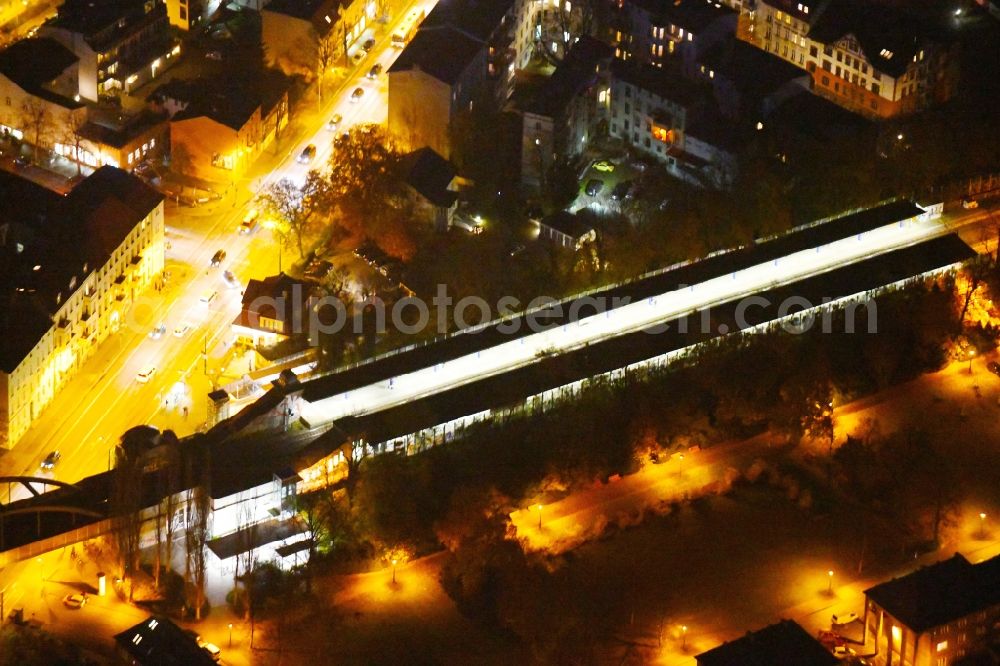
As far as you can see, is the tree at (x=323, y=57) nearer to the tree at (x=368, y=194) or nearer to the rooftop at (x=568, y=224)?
the tree at (x=368, y=194)

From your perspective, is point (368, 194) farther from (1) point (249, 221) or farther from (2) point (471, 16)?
(2) point (471, 16)

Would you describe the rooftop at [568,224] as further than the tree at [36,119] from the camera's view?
No

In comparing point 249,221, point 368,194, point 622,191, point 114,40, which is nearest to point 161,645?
point 368,194

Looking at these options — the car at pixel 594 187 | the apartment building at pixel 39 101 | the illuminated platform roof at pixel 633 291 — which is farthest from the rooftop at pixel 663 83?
the apartment building at pixel 39 101

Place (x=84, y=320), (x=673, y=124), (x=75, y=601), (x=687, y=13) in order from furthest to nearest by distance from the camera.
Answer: (x=687, y=13), (x=673, y=124), (x=84, y=320), (x=75, y=601)

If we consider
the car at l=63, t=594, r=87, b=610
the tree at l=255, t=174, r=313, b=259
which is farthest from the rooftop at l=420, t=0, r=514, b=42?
the car at l=63, t=594, r=87, b=610

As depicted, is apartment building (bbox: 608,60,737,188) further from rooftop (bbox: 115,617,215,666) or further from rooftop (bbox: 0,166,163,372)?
rooftop (bbox: 115,617,215,666)

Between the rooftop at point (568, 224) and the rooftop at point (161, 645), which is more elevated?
the rooftop at point (568, 224)

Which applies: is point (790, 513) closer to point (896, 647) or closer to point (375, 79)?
point (896, 647)
